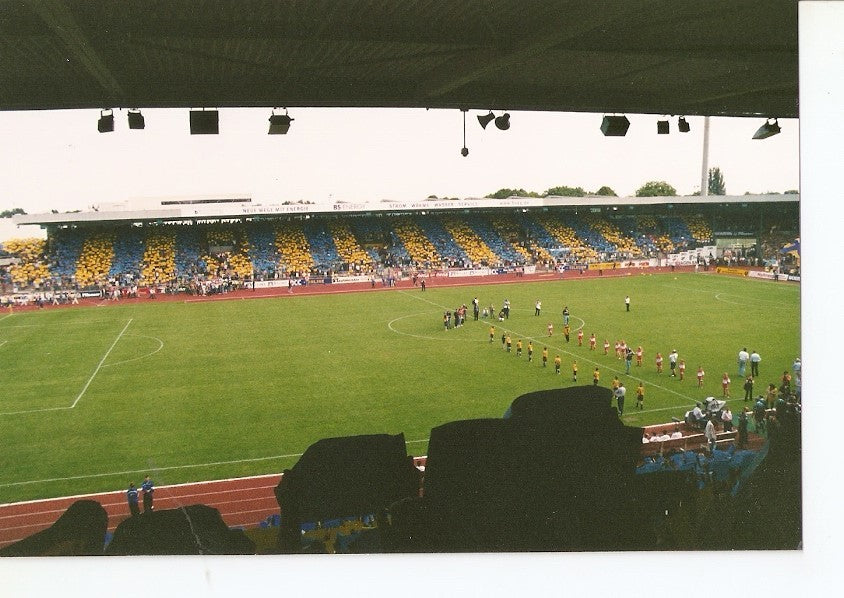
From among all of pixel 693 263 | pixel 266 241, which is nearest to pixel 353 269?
pixel 266 241

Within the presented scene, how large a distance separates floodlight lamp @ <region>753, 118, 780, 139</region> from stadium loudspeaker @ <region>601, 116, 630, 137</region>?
7.46ft

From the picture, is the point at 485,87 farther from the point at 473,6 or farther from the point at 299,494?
the point at 299,494

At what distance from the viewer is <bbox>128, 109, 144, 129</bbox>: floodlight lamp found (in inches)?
303

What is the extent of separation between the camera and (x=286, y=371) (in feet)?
59.9

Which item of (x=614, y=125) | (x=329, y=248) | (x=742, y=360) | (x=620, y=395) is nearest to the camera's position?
(x=614, y=125)

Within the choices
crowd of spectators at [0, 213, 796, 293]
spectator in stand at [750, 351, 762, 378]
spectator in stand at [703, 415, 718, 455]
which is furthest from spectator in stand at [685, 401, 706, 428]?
crowd of spectators at [0, 213, 796, 293]

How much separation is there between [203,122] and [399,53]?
8.29 feet

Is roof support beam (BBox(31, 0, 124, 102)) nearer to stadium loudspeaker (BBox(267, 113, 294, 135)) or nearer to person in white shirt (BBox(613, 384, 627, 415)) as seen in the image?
stadium loudspeaker (BBox(267, 113, 294, 135))

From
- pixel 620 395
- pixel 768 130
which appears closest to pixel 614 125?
pixel 768 130

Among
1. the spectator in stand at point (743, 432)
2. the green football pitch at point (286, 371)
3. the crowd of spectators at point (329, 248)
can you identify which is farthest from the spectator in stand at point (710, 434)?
the crowd of spectators at point (329, 248)

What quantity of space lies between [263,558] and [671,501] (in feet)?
10.3

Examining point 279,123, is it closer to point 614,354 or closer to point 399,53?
point 399,53

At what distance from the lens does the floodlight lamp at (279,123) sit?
26.0 feet

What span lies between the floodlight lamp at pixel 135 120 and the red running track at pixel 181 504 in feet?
18.6
